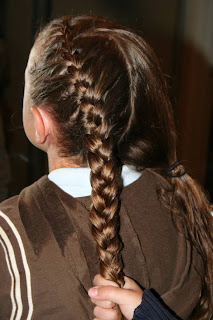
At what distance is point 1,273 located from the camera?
Answer: 0.67 metres

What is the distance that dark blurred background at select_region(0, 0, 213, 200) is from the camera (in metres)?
1.47

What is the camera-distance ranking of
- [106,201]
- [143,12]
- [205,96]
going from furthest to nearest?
[205,96] < [143,12] < [106,201]

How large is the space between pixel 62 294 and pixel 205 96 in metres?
2.05

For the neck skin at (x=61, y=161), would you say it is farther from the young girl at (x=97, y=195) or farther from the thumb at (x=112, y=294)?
the thumb at (x=112, y=294)

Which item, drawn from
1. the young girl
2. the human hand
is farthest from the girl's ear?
the human hand

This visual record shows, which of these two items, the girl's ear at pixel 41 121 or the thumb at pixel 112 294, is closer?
the thumb at pixel 112 294

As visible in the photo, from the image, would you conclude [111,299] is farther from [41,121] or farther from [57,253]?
[41,121]

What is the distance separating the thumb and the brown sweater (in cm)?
8

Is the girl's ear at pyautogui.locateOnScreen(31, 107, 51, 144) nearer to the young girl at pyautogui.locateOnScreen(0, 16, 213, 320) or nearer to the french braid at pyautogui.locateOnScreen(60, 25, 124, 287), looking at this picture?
the young girl at pyautogui.locateOnScreen(0, 16, 213, 320)

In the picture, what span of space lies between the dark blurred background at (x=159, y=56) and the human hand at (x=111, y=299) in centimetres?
44

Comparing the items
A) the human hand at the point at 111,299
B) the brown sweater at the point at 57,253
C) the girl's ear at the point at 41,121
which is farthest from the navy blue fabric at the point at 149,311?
the girl's ear at the point at 41,121

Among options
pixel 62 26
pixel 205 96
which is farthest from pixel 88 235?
pixel 205 96

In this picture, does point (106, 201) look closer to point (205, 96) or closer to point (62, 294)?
point (62, 294)

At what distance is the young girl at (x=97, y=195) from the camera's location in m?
0.66
